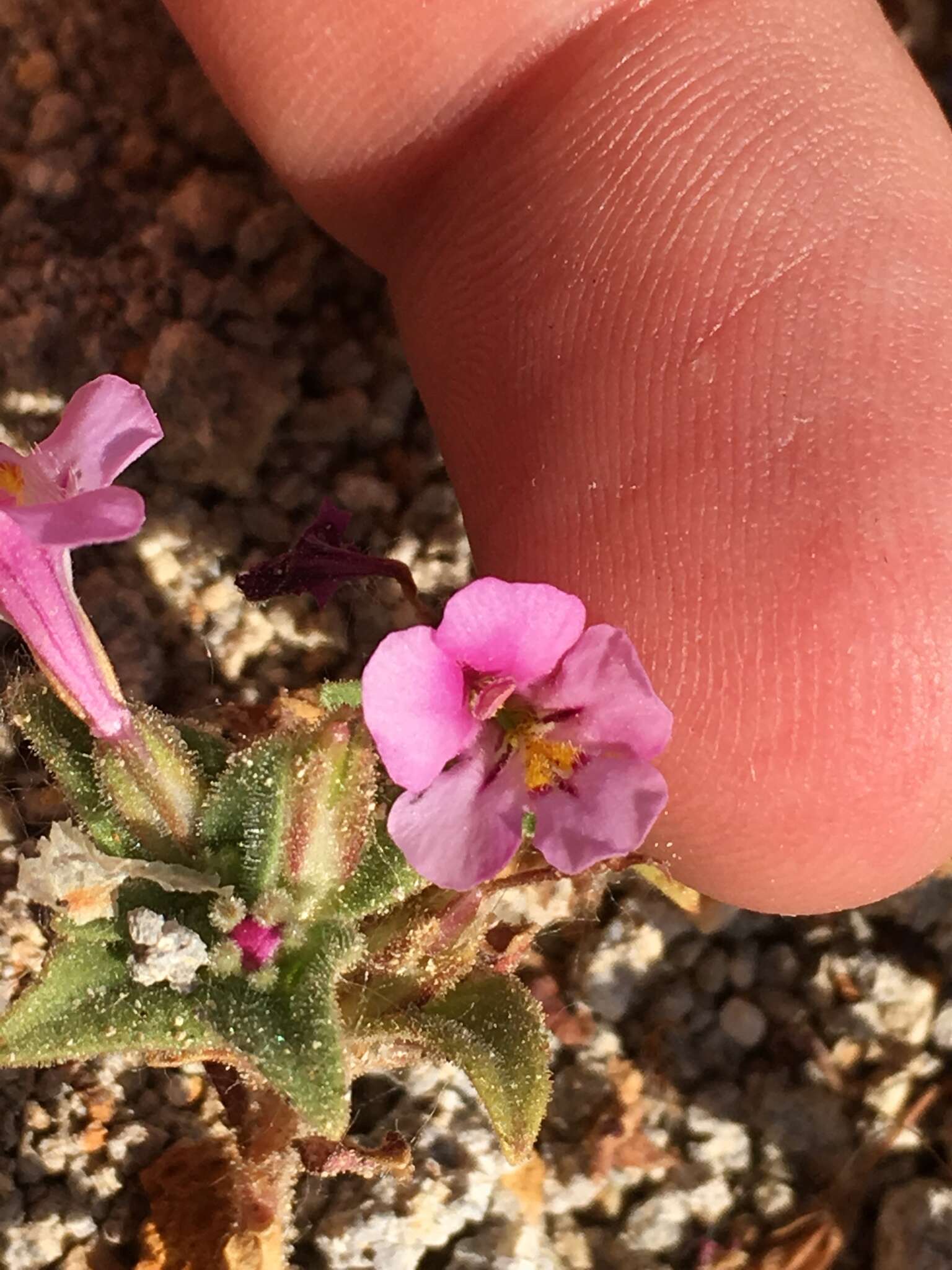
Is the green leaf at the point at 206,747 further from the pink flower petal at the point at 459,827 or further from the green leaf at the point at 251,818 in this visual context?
the pink flower petal at the point at 459,827

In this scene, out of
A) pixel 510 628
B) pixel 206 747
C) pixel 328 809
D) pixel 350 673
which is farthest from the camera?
pixel 350 673

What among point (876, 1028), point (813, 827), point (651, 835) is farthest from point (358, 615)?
point (876, 1028)

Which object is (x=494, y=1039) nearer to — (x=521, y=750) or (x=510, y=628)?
(x=521, y=750)

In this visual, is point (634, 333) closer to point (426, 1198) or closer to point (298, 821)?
point (298, 821)

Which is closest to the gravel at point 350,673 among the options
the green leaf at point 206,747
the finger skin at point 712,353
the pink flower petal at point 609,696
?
the finger skin at point 712,353

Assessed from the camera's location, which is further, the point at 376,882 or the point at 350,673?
the point at 350,673

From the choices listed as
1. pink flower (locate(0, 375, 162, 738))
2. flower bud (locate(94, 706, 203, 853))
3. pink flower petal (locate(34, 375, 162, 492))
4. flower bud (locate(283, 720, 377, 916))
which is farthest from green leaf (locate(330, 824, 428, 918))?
pink flower petal (locate(34, 375, 162, 492))

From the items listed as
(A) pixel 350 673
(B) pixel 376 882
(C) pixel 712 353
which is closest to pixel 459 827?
(B) pixel 376 882
